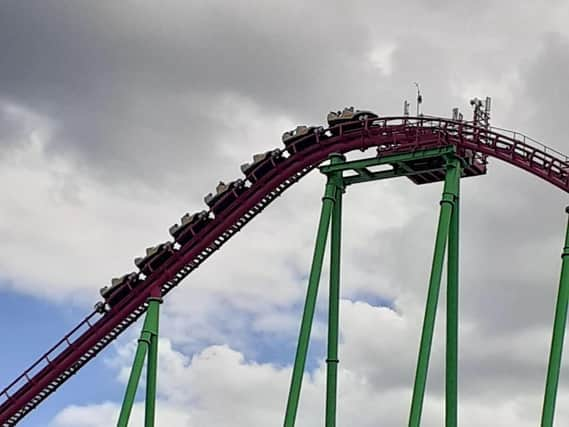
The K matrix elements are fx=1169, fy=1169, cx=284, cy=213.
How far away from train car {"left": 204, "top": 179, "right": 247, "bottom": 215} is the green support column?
695 cm

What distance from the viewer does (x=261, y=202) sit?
3262 cm

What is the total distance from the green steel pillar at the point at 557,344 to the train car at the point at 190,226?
10820 mm

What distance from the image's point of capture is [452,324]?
90.4 feet

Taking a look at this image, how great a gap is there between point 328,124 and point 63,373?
10776 millimetres

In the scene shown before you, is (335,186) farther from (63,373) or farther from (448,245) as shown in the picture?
(63,373)

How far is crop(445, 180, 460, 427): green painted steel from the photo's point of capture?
89.0 ft

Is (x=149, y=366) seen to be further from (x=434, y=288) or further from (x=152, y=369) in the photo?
(x=434, y=288)

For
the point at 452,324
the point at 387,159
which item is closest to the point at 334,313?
the point at 452,324

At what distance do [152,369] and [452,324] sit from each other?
9.17 m

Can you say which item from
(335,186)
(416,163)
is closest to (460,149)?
(416,163)

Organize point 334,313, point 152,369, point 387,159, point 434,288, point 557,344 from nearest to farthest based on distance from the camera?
point 557,344, point 434,288, point 387,159, point 334,313, point 152,369

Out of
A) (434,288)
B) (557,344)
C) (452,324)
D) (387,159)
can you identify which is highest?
(387,159)

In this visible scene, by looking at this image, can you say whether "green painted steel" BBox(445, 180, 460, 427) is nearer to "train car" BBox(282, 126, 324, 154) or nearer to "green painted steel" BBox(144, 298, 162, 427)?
"train car" BBox(282, 126, 324, 154)

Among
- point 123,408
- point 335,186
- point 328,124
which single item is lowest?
point 123,408
